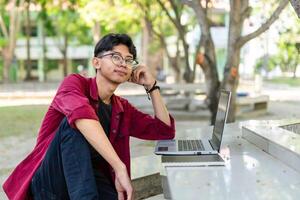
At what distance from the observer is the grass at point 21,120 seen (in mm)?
10586

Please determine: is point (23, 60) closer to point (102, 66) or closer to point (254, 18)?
point (254, 18)

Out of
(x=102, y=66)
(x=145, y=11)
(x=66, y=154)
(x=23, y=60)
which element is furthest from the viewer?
(x=23, y=60)

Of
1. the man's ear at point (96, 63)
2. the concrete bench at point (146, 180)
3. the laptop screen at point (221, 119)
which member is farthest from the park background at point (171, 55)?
the man's ear at point (96, 63)

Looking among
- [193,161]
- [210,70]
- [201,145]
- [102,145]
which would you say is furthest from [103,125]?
[210,70]

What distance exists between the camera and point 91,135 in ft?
7.09

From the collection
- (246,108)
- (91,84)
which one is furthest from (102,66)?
(246,108)

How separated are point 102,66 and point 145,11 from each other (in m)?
15.9

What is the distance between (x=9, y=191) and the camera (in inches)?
98.0

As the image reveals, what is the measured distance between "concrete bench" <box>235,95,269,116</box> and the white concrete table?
1052cm

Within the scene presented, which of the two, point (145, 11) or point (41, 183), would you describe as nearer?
point (41, 183)

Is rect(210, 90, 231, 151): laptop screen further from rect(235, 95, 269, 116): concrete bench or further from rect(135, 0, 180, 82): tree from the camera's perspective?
rect(135, 0, 180, 82): tree

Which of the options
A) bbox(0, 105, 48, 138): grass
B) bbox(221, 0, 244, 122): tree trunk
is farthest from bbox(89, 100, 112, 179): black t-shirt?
bbox(0, 105, 48, 138): grass

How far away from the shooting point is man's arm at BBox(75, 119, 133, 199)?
216 centimetres

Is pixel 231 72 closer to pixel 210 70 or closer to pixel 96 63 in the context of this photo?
pixel 210 70
